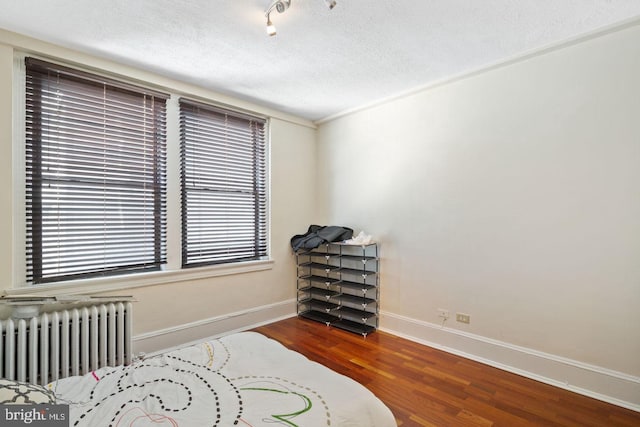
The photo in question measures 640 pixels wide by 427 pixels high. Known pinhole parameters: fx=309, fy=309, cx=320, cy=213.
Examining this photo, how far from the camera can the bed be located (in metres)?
1.20

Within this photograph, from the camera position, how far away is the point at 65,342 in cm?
216

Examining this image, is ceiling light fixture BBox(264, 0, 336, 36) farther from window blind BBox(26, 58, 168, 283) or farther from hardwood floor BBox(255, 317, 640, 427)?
hardwood floor BBox(255, 317, 640, 427)

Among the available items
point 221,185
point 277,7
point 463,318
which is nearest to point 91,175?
point 221,185

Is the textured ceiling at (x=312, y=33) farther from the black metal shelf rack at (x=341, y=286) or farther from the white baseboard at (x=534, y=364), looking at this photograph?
the white baseboard at (x=534, y=364)

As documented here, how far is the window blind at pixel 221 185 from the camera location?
314 centimetres

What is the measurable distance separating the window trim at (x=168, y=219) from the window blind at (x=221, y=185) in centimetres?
7

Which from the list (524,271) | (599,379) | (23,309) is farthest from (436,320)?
(23,309)

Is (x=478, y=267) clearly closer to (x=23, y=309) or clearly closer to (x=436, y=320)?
(x=436, y=320)

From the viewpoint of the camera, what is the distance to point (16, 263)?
2236 mm

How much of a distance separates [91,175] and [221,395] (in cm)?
218

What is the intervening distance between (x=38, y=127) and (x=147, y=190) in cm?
86

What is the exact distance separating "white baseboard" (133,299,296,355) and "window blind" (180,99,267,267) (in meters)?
0.61

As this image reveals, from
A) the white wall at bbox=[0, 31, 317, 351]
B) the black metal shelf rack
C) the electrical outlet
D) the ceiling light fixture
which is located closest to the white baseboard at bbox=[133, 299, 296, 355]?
the white wall at bbox=[0, 31, 317, 351]

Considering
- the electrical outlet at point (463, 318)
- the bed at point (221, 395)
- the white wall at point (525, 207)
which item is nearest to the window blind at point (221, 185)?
the white wall at point (525, 207)
